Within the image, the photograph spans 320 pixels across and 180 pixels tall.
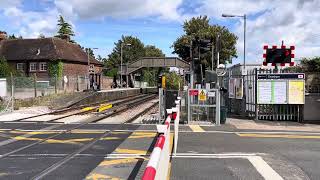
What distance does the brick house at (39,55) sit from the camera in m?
76.5

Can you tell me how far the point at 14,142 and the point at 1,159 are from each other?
3.18 m

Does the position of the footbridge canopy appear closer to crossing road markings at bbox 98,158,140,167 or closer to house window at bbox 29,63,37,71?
house window at bbox 29,63,37,71

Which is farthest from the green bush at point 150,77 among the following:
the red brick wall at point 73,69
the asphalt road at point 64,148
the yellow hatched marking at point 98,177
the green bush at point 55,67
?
the yellow hatched marking at point 98,177

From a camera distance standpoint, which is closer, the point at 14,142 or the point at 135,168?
the point at 135,168

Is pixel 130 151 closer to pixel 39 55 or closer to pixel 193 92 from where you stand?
pixel 193 92

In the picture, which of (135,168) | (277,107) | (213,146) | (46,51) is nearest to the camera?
(135,168)

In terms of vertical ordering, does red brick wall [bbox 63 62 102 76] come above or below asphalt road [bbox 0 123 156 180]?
above

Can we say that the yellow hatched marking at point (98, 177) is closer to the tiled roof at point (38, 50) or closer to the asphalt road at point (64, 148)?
the asphalt road at point (64, 148)

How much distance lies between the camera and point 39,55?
7694 centimetres

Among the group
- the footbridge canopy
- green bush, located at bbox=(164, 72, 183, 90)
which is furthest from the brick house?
green bush, located at bbox=(164, 72, 183, 90)

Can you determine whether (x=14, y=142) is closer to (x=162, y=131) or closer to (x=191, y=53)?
(x=162, y=131)

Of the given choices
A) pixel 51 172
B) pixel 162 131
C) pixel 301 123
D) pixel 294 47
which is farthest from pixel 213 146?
pixel 294 47

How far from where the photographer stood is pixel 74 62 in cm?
8069

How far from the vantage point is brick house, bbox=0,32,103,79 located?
76.5 meters
